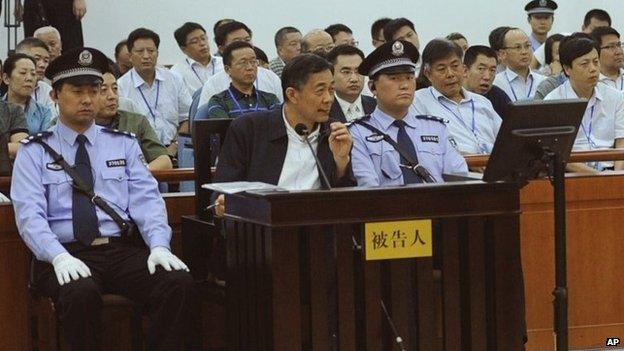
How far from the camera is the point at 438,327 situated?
4.35 metres

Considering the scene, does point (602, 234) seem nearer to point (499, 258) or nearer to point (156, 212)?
point (499, 258)

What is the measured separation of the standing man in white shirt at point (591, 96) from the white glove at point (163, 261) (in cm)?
268

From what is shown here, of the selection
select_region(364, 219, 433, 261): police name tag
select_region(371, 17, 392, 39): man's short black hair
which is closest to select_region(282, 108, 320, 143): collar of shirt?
select_region(364, 219, 433, 261): police name tag

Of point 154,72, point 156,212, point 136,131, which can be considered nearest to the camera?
point 156,212

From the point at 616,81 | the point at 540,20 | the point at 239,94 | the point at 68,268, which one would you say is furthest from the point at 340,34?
the point at 68,268

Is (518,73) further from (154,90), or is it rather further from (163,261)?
(163,261)

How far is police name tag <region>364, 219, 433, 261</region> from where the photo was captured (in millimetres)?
4109

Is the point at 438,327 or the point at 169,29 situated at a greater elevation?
the point at 169,29

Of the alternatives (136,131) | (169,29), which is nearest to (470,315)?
(136,131)

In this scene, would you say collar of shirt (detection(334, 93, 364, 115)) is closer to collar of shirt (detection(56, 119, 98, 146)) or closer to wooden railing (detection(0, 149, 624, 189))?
wooden railing (detection(0, 149, 624, 189))

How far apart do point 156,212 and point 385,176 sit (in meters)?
0.92

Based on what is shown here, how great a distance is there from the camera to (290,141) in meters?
4.89

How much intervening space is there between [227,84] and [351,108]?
1.13 m

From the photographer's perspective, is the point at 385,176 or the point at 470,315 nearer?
the point at 470,315
